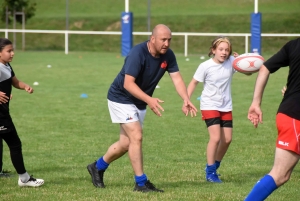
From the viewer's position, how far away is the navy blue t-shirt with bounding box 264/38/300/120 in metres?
5.19

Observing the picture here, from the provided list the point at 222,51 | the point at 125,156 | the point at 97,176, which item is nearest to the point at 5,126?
the point at 97,176

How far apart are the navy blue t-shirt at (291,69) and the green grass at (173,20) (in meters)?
31.3

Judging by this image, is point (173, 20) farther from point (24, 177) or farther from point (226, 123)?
point (24, 177)

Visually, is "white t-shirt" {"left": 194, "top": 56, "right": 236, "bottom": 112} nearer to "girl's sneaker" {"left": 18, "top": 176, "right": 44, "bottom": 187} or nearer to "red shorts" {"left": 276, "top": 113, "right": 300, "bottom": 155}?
"girl's sneaker" {"left": 18, "top": 176, "right": 44, "bottom": 187}

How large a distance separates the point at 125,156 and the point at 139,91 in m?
2.99

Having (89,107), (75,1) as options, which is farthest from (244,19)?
(89,107)

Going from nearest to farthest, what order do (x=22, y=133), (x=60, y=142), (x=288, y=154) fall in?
(x=288, y=154)
(x=60, y=142)
(x=22, y=133)

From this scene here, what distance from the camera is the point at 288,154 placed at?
5.16 metres

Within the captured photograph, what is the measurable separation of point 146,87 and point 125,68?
1.06 feet

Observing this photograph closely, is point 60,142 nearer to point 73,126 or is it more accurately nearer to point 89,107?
point 73,126

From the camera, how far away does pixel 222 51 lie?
7.63m

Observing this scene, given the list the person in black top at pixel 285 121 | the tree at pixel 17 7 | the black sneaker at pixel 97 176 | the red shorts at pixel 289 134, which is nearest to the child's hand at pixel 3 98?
the black sneaker at pixel 97 176

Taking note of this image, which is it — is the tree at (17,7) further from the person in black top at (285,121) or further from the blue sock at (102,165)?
the person in black top at (285,121)

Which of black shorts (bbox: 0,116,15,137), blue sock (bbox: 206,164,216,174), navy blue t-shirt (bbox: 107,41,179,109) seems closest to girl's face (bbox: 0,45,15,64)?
black shorts (bbox: 0,116,15,137)
